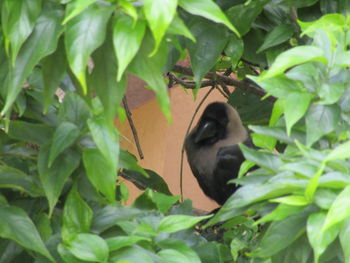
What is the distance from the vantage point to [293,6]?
1832 millimetres

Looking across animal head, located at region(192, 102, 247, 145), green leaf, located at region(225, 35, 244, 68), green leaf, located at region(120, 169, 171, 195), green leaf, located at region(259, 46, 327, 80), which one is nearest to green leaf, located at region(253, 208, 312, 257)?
green leaf, located at region(259, 46, 327, 80)

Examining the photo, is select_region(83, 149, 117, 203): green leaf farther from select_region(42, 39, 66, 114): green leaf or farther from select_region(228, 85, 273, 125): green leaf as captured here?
select_region(228, 85, 273, 125): green leaf

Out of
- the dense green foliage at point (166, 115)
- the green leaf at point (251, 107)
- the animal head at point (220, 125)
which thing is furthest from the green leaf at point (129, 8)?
the animal head at point (220, 125)

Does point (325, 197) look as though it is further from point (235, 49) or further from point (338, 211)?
point (235, 49)

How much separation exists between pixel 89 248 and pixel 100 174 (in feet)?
0.42

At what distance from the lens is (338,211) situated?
107cm

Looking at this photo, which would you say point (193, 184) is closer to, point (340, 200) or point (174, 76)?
point (174, 76)

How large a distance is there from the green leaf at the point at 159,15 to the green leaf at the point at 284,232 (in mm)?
320

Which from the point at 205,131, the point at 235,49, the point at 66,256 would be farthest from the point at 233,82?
the point at 205,131

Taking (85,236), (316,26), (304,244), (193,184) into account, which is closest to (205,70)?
(316,26)

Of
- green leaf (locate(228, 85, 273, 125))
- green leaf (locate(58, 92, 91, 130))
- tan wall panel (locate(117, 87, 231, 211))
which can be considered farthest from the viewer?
tan wall panel (locate(117, 87, 231, 211))

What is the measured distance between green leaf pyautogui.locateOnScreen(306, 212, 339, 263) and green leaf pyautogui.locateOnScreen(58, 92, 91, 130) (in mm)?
542

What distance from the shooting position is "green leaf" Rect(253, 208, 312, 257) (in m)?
1.23

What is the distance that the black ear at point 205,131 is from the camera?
12.5 ft
